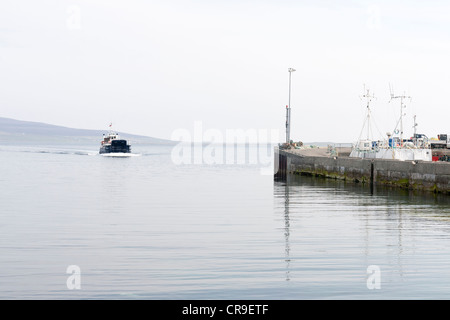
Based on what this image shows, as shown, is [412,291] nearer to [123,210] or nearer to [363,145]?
[123,210]

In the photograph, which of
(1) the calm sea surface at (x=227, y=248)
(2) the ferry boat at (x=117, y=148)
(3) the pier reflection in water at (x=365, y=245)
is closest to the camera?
(1) the calm sea surface at (x=227, y=248)

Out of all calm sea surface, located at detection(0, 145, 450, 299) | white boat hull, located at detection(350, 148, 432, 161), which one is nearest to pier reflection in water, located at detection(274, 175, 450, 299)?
calm sea surface, located at detection(0, 145, 450, 299)

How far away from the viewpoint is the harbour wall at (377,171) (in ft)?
149

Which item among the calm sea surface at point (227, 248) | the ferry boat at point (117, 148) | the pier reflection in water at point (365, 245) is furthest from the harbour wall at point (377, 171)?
the ferry boat at point (117, 148)

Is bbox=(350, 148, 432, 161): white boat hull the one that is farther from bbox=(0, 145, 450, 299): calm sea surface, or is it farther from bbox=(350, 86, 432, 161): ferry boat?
bbox=(0, 145, 450, 299): calm sea surface

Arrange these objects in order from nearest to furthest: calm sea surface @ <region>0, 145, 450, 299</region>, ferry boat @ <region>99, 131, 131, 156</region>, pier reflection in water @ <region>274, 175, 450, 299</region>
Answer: calm sea surface @ <region>0, 145, 450, 299</region>, pier reflection in water @ <region>274, 175, 450, 299</region>, ferry boat @ <region>99, 131, 131, 156</region>

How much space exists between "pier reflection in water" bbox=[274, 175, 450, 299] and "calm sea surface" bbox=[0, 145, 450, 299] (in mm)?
39

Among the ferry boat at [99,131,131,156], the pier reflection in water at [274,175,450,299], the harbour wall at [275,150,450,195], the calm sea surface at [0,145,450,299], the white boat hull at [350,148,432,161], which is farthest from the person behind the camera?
the ferry boat at [99,131,131,156]

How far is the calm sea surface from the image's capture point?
1590 cm

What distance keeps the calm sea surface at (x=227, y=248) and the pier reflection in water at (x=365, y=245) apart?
0.04 m

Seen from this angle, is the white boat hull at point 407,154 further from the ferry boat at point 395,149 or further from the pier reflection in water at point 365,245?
the pier reflection in water at point 365,245

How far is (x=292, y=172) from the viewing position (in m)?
75.6

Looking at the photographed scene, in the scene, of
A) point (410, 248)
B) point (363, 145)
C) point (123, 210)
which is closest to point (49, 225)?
point (123, 210)
